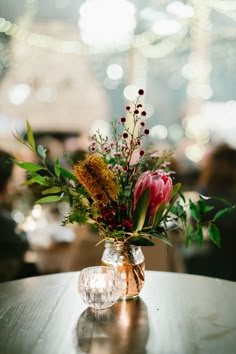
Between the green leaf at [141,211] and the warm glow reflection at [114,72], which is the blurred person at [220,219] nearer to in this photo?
the green leaf at [141,211]

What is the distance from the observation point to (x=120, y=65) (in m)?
4.63

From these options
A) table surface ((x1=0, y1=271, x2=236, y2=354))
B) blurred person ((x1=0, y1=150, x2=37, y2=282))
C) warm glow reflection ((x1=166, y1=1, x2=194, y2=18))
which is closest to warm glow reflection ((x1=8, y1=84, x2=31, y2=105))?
warm glow reflection ((x1=166, y1=1, x2=194, y2=18))

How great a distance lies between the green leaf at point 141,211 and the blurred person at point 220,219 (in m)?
1.32

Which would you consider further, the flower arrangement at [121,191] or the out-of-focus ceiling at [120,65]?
the out-of-focus ceiling at [120,65]

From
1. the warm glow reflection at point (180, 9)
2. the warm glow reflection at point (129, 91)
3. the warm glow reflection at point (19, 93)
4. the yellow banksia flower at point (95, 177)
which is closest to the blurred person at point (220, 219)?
the yellow banksia flower at point (95, 177)

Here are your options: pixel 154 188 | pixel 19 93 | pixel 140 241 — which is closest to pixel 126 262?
pixel 140 241

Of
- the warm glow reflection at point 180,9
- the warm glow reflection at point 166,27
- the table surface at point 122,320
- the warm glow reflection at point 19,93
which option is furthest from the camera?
the warm glow reflection at point 19,93

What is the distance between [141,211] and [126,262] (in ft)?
0.55

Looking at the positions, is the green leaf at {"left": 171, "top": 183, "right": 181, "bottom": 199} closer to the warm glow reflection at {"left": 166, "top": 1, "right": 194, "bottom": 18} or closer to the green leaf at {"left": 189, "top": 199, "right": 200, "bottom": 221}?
the green leaf at {"left": 189, "top": 199, "right": 200, "bottom": 221}

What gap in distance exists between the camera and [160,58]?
455cm

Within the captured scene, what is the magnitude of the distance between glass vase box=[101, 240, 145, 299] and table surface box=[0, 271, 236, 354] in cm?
4

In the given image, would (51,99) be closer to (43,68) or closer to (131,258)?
(43,68)

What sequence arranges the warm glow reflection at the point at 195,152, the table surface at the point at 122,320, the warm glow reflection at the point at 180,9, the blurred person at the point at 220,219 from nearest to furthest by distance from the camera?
the table surface at the point at 122,320 < the blurred person at the point at 220,219 < the warm glow reflection at the point at 180,9 < the warm glow reflection at the point at 195,152

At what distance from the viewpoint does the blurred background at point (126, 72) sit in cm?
419
